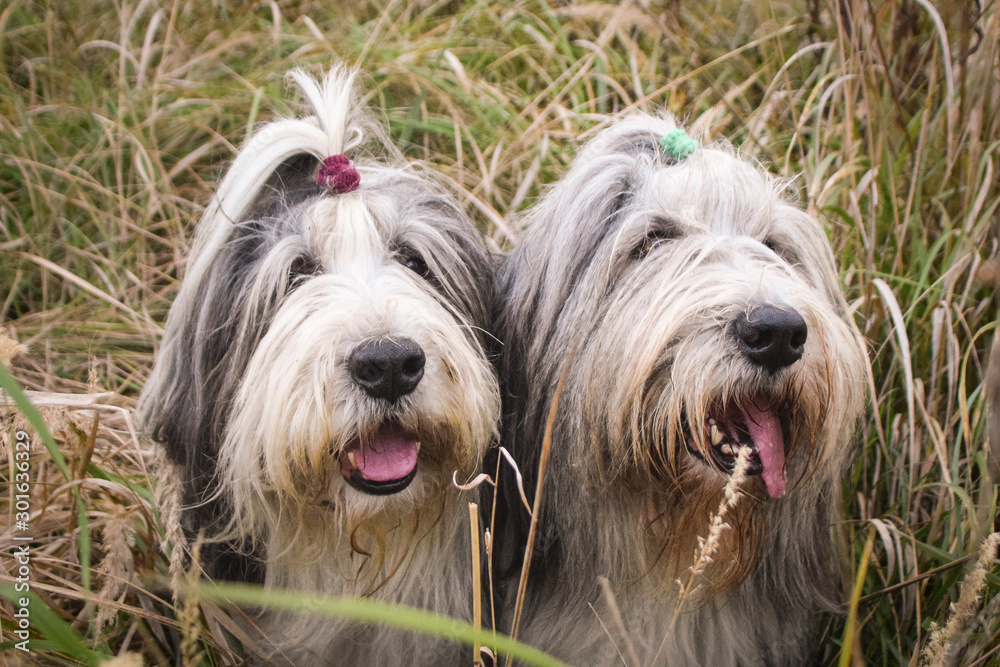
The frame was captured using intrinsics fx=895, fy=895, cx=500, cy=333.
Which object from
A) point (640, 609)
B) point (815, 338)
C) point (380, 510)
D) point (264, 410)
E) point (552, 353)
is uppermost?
point (815, 338)

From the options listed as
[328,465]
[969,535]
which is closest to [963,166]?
[969,535]

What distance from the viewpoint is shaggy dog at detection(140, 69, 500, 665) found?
1876 millimetres

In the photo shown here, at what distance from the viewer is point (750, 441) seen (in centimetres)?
196

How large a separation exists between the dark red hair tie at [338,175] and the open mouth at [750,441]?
3.26ft

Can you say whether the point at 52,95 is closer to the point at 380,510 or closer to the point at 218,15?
the point at 218,15

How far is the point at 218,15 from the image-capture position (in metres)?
5.14

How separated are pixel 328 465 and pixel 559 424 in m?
0.55

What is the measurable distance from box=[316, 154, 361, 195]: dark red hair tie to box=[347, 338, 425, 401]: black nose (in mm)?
509

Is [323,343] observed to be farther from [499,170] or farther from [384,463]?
[499,170]

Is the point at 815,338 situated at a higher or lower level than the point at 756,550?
higher

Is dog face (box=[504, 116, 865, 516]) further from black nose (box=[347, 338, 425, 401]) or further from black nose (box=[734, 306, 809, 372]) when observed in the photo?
black nose (box=[347, 338, 425, 401])

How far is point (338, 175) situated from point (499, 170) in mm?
1732

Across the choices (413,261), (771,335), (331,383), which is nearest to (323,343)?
(331,383)

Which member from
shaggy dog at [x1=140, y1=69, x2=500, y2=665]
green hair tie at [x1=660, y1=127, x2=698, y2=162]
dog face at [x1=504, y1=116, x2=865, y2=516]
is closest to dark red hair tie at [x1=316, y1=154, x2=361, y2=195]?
shaggy dog at [x1=140, y1=69, x2=500, y2=665]
